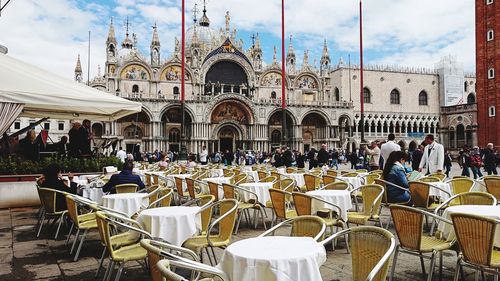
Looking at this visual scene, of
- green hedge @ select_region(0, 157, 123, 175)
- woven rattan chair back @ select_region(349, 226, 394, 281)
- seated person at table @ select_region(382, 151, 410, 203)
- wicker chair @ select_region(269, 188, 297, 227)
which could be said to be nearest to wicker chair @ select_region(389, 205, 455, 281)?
woven rattan chair back @ select_region(349, 226, 394, 281)

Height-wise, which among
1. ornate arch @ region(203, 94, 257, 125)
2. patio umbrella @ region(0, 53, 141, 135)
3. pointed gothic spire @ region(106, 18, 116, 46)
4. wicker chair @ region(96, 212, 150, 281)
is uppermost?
pointed gothic spire @ region(106, 18, 116, 46)

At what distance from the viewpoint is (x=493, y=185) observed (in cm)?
685

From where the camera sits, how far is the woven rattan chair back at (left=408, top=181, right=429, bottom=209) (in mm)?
6201

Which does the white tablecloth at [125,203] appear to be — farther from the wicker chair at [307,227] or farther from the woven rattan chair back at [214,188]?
the wicker chair at [307,227]

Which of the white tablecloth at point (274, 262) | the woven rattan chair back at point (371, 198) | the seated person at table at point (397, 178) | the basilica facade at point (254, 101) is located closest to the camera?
the white tablecloth at point (274, 262)

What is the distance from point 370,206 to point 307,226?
8.15 feet

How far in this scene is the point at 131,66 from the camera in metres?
38.0

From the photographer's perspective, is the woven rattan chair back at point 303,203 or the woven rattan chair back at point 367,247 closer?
the woven rattan chair back at point 367,247

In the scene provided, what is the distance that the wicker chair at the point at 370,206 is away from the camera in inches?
215

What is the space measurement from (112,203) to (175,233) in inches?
70.2

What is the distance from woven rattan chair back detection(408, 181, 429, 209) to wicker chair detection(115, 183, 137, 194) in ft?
14.7

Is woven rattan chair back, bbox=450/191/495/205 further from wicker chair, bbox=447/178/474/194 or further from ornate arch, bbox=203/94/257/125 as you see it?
ornate arch, bbox=203/94/257/125

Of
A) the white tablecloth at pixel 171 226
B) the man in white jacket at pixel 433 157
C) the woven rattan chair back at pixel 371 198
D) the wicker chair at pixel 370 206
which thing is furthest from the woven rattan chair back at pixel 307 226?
the man in white jacket at pixel 433 157

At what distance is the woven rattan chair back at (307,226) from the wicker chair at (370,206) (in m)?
2.06
